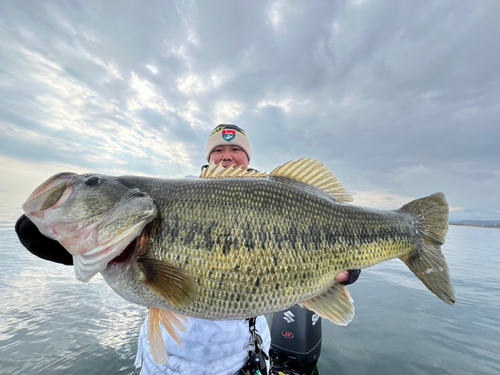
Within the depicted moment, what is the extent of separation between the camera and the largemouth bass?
4.81ft

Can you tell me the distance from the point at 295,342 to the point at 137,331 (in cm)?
335

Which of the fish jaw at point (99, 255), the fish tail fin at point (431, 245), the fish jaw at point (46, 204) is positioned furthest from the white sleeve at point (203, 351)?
the fish tail fin at point (431, 245)

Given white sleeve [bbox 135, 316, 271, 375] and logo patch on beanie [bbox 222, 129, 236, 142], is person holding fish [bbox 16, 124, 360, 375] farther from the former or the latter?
logo patch on beanie [bbox 222, 129, 236, 142]

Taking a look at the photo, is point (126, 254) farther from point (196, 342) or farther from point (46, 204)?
point (196, 342)

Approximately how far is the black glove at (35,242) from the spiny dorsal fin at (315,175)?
1.92 m

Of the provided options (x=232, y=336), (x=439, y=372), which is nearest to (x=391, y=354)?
(x=439, y=372)

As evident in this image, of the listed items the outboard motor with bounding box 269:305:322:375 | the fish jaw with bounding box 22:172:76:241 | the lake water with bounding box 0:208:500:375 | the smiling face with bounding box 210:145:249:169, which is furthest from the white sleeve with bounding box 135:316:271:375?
the smiling face with bounding box 210:145:249:169

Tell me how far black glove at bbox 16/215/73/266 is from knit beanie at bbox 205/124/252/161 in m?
Result: 2.66

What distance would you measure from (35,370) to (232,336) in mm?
3663

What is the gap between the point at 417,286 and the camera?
8672mm

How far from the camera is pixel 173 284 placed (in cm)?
146

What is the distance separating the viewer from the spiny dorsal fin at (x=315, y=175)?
82.2 inches

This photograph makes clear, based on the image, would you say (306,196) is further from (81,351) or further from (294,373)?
(81,351)

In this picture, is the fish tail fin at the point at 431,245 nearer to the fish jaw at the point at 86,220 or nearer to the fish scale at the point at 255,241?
the fish scale at the point at 255,241
